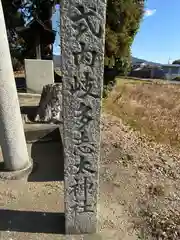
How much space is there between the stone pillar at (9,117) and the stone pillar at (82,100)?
1.24 m

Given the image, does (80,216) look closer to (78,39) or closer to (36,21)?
(78,39)

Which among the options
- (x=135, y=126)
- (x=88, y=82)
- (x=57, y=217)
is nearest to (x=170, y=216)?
(x=57, y=217)

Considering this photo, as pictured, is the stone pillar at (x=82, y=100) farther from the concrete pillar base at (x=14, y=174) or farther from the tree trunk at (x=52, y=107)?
the tree trunk at (x=52, y=107)

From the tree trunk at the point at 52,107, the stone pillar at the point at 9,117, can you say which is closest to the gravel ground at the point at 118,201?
the stone pillar at the point at 9,117

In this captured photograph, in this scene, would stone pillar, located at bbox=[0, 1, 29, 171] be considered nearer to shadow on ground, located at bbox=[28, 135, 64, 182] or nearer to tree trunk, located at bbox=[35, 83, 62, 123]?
shadow on ground, located at bbox=[28, 135, 64, 182]

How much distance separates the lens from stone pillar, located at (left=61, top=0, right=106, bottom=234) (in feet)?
4.81

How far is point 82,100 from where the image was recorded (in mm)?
1640

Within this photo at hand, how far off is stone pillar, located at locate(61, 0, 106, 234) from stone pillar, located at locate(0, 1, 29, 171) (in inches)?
49.0

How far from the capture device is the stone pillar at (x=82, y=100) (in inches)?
57.7

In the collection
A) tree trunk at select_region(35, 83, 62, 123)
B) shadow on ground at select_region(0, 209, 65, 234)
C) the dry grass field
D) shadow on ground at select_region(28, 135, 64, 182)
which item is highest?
tree trunk at select_region(35, 83, 62, 123)

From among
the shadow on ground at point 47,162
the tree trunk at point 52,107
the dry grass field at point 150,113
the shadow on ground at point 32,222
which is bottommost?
the shadow on ground at point 32,222

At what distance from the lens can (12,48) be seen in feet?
48.6

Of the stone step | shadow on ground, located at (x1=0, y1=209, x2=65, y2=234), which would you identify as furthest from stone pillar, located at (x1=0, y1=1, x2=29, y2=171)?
the stone step

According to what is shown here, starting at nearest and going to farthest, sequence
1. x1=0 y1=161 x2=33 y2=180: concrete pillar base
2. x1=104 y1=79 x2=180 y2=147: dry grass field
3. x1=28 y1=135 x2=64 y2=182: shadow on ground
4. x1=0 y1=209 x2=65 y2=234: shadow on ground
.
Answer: x1=0 y1=209 x2=65 y2=234: shadow on ground, x1=0 y1=161 x2=33 y2=180: concrete pillar base, x1=28 y1=135 x2=64 y2=182: shadow on ground, x1=104 y1=79 x2=180 y2=147: dry grass field
